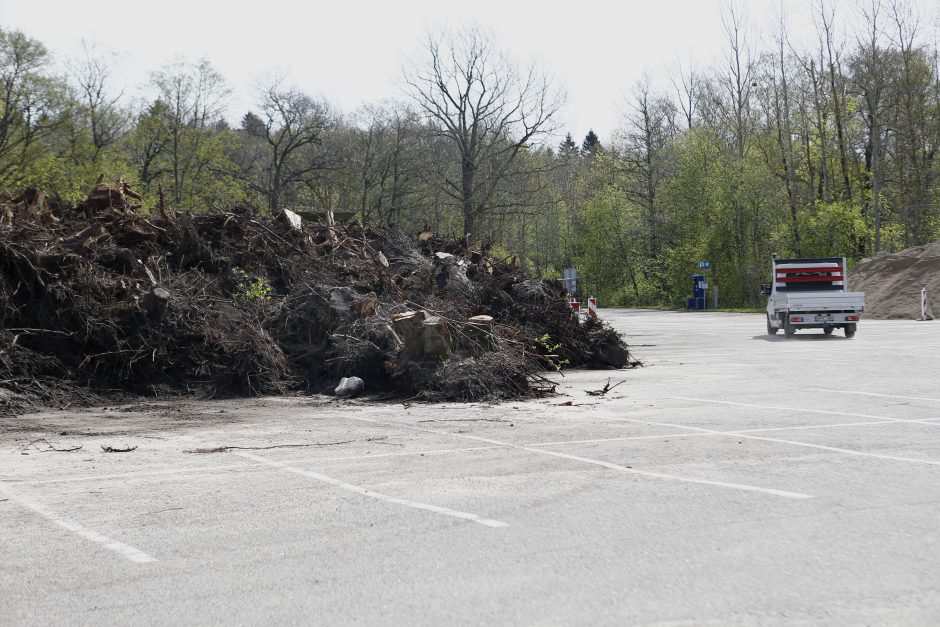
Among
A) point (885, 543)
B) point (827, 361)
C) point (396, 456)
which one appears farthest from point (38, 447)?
point (827, 361)

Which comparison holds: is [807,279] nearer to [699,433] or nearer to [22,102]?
[699,433]

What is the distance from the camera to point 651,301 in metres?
66.2

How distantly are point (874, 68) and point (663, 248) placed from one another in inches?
730

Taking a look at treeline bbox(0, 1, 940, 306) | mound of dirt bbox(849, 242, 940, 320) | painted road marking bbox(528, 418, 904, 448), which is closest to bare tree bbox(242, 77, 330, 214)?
treeline bbox(0, 1, 940, 306)

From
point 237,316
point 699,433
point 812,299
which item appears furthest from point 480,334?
point 812,299

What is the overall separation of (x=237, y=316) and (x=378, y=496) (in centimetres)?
912

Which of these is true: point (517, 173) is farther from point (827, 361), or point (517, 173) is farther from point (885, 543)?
point (885, 543)

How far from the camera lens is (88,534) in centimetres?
590

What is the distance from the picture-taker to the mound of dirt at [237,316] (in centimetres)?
1390

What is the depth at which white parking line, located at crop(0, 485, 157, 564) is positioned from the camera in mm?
5346

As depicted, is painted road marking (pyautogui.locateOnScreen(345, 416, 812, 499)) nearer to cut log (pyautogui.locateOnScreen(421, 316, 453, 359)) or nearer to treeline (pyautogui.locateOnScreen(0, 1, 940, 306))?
cut log (pyautogui.locateOnScreen(421, 316, 453, 359))

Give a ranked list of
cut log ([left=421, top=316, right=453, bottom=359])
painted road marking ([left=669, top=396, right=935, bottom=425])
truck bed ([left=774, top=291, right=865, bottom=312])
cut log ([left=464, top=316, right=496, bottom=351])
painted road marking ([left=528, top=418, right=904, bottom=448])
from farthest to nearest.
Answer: truck bed ([left=774, top=291, right=865, bottom=312]), cut log ([left=464, top=316, right=496, bottom=351]), cut log ([left=421, top=316, right=453, bottom=359]), painted road marking ([left=669, top=396, right=935, bottom=425]), painted road marking ([left=528, top=418, right=904, bottom=448])

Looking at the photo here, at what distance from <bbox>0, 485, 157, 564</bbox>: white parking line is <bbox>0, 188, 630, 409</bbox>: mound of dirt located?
238 inches

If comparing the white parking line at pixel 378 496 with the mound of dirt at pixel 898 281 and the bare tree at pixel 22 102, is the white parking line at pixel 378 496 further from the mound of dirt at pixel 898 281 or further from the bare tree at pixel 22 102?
the bare tree at pixel 22 102
